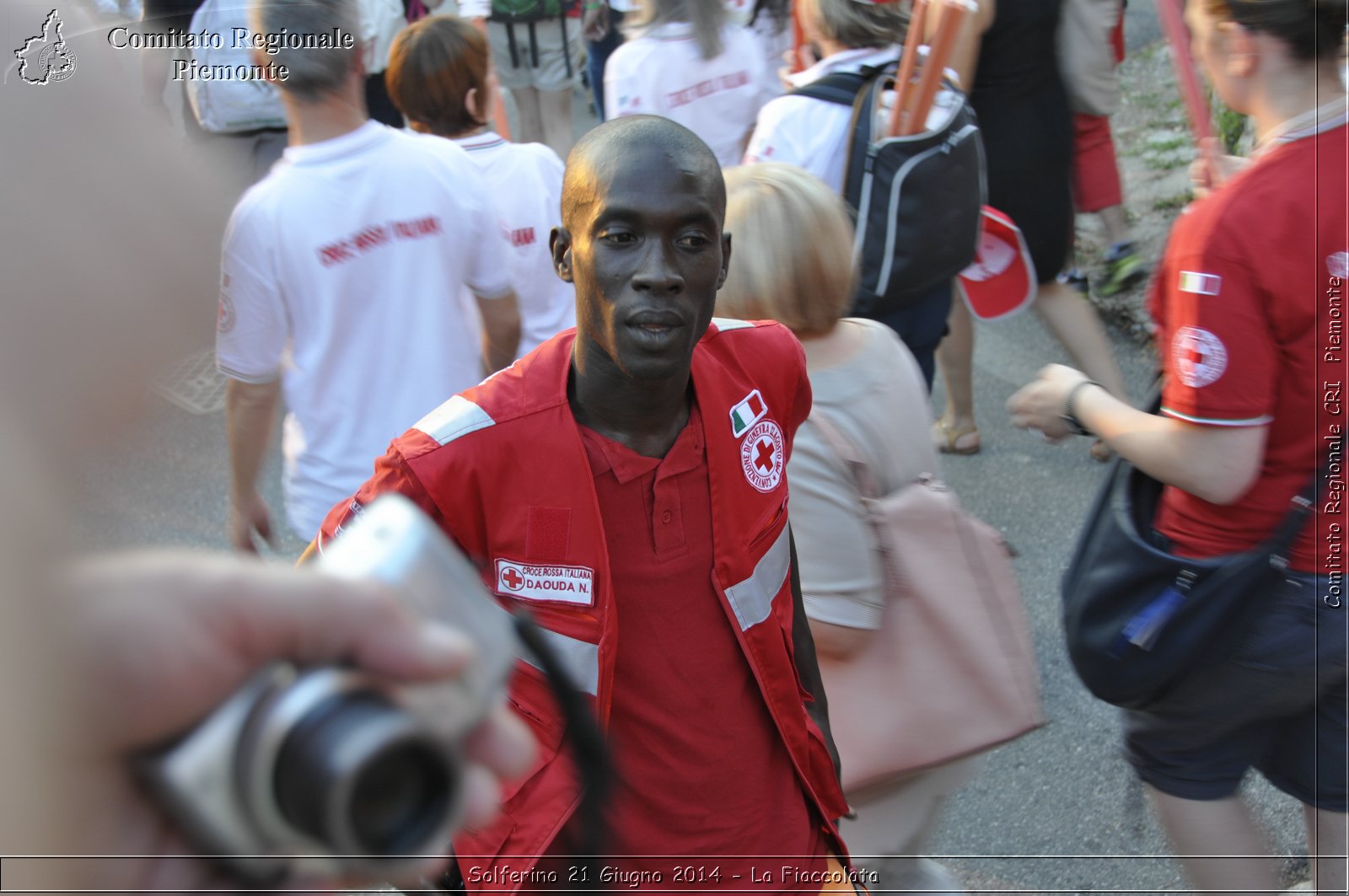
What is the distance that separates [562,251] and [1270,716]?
5.40 feet

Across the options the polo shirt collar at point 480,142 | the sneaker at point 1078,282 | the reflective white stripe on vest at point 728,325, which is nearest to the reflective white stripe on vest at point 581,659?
the reflective white stripe on vest at point 728,325

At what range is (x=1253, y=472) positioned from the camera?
2.20m

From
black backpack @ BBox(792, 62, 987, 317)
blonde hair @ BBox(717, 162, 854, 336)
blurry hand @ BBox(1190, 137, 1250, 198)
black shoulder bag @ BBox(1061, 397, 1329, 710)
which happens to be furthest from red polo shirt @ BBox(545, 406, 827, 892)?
black backpack @ BBox(792, 62, 987, 317)

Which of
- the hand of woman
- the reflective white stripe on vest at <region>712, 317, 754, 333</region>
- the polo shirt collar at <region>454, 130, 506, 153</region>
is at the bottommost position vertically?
the hand of woman

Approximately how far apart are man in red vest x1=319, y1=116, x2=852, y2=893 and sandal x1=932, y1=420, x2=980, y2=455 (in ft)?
10.3

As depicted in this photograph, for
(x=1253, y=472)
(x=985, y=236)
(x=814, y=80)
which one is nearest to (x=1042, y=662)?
(x=985, y=236)

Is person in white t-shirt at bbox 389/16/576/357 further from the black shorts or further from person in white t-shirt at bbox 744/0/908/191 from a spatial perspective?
the black shorts

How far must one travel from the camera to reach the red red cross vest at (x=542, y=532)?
1.78 m

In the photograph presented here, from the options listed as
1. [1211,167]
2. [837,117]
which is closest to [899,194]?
[837,117]

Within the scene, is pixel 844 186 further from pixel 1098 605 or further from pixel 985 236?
pixel 1098 605

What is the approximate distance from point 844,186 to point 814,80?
410 millimetres

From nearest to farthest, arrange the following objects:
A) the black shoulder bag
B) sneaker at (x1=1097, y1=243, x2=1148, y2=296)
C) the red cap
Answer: the black shoulder bag → the red cap → sneaker at (x1=1097, y1=243, x2=1148, y2=296)

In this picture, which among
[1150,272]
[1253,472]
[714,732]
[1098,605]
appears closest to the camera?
[714,732]

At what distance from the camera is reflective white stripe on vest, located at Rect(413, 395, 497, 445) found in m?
1.79
